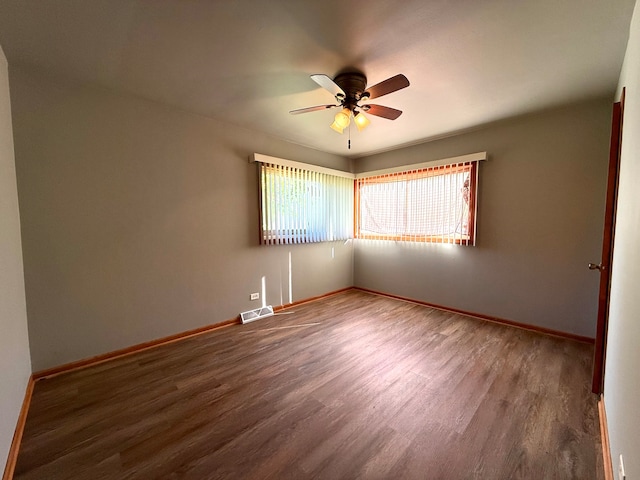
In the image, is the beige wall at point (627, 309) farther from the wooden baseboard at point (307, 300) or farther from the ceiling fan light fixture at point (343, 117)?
the wooden baseboard at point (307, 300)

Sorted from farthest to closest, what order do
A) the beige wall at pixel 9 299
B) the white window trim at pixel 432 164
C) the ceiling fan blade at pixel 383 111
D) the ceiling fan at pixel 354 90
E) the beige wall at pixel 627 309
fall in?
the white window trim at pixel 432 164 < the ceiling fan blade at pixel 383 111 < the ceiling fan at pixel 354 90 < the beige wall at pixel 9 299 < the beige wall at pixel 627 309

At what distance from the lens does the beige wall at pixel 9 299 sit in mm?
1337

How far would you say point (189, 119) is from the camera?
8.79 feet

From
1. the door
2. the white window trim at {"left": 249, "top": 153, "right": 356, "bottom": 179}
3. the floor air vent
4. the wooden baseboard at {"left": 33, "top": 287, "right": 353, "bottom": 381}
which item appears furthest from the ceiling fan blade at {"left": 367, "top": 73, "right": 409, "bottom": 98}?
the wooden baseboard at {"left": 33, "top": 287, "right": 353, "bottom": 381}

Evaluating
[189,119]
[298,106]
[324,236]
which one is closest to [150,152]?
[189,119]

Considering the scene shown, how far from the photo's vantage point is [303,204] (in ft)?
12.1

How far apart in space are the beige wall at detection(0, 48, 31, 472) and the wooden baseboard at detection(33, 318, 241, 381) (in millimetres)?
157

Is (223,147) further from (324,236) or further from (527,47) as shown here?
(527,47)

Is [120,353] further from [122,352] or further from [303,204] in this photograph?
[303,204]

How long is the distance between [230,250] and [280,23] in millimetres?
2265

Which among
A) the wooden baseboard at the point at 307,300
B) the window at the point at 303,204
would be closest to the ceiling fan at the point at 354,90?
the window at the point at 303,204

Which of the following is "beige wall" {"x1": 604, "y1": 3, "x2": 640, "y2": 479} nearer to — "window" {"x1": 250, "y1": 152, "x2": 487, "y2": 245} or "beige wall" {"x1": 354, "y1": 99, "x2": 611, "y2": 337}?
"beige wall" {"x1": 354, "y1": 99, "x2": 611, "y2": 337}

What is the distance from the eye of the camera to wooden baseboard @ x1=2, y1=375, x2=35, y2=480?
4.04 ft

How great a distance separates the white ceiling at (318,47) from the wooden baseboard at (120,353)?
2336mm
